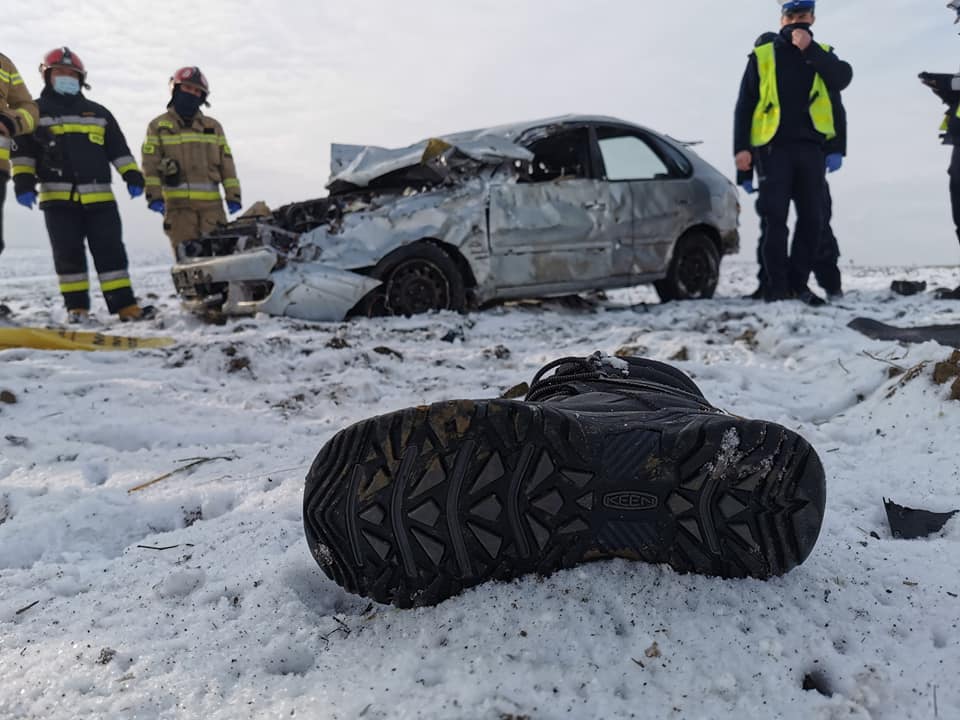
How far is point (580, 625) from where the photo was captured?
1.17 m

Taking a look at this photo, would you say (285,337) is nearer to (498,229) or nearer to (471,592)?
(498,229)

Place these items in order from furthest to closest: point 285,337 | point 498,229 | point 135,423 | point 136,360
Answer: point 498,229, point 285,337, point 136,360, point 135,423

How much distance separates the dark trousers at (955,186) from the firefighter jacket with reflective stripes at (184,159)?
21.8 ft

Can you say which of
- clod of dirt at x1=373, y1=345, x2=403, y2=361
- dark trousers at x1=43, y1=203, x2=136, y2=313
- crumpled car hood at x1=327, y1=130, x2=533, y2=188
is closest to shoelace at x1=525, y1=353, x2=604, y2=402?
clod of dirt at x1=373, y1=345, x2=403, y2=361

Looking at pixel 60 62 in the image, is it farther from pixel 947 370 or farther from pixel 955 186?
pixel 955 186

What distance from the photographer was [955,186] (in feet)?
19.0

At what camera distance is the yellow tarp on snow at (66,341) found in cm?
364

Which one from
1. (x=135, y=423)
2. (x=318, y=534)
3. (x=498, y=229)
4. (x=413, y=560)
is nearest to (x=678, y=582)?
(x=413, y=560)

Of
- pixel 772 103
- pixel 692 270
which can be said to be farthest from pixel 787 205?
pixel 692 270

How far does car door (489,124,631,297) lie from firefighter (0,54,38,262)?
353 centimetres

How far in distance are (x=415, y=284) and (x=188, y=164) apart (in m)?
3.18

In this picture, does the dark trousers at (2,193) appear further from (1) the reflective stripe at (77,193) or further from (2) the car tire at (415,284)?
(2) the car tire at (415,284)

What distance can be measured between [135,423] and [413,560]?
1.94 m

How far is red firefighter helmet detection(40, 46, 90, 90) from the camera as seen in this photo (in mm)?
5582
